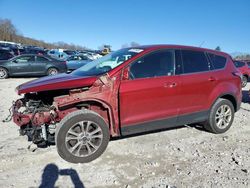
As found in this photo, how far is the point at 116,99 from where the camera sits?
4.30m

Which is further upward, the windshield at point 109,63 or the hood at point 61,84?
the windshield at point 109,63

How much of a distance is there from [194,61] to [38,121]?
3064mm

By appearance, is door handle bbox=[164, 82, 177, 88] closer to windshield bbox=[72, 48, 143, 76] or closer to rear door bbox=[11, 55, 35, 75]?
windshield bbox=[72, 48, 143, 76]

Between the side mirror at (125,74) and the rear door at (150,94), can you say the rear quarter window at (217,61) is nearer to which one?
the rear door at (150,94)

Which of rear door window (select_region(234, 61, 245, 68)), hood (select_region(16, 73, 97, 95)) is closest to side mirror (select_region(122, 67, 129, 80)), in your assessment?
hood (select_region(16, 73, 97, 95))

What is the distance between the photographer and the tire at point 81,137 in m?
4.07

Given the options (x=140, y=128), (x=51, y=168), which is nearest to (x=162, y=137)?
(x=140, y=128)

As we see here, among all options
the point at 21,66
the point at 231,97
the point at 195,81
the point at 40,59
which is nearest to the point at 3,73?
the point at 21,66

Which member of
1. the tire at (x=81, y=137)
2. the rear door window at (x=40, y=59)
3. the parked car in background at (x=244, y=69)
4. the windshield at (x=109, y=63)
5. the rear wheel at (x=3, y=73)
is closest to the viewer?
the tire at (x=81, y=137)

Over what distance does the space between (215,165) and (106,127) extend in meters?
1.79

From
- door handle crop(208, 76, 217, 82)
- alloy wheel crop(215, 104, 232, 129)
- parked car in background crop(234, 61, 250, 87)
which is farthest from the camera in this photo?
parked car in background crop(234, 61, 250, 87)

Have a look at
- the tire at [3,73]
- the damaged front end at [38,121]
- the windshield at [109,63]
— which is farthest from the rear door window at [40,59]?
the damaged front end at [38,121]

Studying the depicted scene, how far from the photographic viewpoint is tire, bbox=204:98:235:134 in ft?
17.9

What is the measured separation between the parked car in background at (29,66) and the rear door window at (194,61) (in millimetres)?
12432
